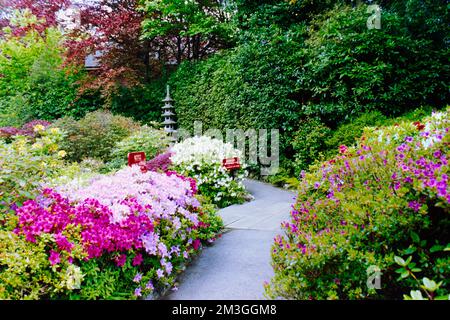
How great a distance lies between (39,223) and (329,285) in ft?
6.88

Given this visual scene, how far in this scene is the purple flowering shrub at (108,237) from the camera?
2496 millimetres

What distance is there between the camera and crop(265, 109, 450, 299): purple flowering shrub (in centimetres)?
193

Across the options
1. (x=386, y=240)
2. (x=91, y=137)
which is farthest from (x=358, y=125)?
(x=91, y=137)

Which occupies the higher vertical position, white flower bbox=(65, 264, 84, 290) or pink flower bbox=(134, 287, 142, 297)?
white flower bbox=(65, 264, 84, 290)

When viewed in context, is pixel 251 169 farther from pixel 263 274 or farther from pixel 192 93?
pixel 263 274

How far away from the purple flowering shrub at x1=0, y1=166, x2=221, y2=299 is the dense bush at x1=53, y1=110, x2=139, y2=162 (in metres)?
4.73

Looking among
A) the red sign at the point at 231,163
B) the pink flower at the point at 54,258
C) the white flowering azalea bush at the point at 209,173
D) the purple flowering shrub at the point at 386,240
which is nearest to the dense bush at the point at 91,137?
the white flowering azalea bush at the point at 209,173

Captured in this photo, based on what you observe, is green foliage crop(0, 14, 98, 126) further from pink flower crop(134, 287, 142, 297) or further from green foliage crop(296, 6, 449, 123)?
pink flower crop(134, 287, 142, 297)

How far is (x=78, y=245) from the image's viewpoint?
2553 mm

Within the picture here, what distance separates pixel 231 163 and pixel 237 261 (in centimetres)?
309

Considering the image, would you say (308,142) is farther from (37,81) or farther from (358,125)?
(37,81)

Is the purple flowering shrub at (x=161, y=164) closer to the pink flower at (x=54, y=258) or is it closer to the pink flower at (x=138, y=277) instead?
the pink flower at (x=138, y=277)

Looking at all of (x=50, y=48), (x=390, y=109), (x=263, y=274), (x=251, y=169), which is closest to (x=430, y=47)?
(x=390, y=109)

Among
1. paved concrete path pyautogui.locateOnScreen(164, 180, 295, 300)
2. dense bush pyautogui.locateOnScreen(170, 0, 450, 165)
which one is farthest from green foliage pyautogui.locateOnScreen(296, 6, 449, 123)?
paved concrete path pyautogui.locateOnScreen(164, 180, 295, 300)
